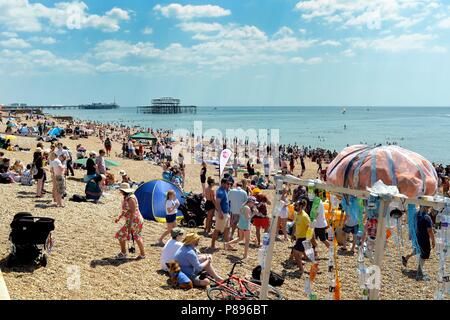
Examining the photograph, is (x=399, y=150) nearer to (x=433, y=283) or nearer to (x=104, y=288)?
(x=433, y=283)

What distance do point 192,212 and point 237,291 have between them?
4721 mm

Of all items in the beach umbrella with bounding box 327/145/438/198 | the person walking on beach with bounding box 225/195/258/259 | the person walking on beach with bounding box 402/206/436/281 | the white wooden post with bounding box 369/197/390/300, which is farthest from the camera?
A: the person walking on beach with bounding box 225/195/258/259

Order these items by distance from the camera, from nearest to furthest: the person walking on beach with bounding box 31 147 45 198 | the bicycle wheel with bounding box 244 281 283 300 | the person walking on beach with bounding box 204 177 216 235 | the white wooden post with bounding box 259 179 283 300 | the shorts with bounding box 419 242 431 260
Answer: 1. the white wooden post with bounding box 259 179 283 300
2. the bicycle wheel with bounding box 244 281 283 300
3. the shorts with bounding box 419 242 431 260
4. the person walking on beach with bounding box 204 177 216 235
5. the person walking on beach with bounding box 31 147 45 198

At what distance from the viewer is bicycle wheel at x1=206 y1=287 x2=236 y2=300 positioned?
18.5ft

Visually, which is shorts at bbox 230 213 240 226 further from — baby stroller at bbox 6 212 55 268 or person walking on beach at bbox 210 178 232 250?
baby stroller at bbox 6 212 55 268

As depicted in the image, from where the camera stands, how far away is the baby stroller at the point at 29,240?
6004mm

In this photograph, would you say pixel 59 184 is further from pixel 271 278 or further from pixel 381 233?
pixel 381 233

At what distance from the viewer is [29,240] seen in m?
6.08

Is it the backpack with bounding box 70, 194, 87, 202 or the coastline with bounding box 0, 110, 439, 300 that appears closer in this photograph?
the coastline with bounding box 0, 110, 439, 300

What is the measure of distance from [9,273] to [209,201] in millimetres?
4183

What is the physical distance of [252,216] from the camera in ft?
28.3

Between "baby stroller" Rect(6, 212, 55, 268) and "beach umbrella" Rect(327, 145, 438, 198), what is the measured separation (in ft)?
14.1

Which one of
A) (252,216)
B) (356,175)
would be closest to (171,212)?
(252,216)

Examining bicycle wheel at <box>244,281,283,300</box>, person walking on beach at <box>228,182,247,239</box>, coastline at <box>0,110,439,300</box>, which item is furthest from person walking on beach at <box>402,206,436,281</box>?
person walking on beach at <box>228,182,247,239</box>
